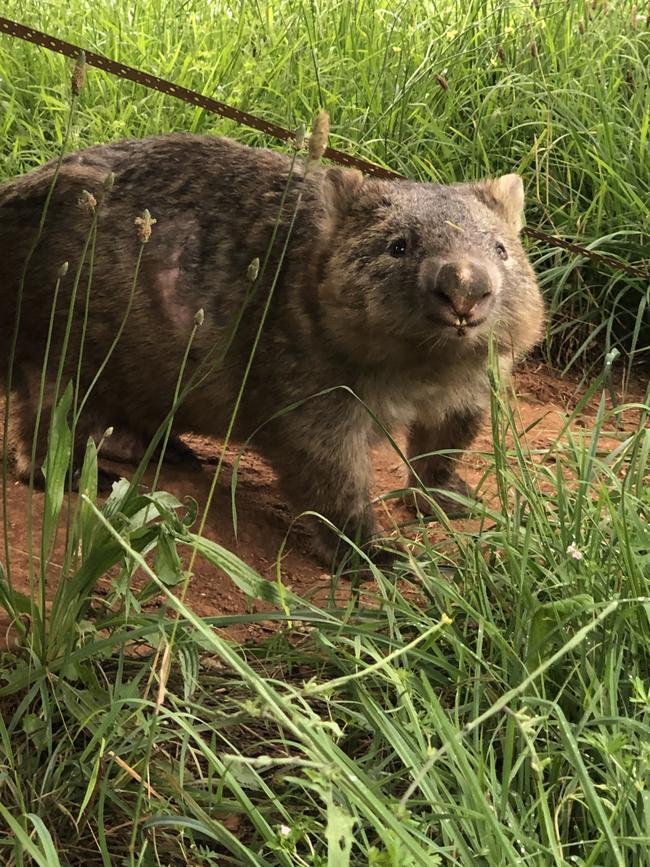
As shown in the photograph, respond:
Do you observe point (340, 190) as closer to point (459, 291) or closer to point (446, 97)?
point (459, 291)

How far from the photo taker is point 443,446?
445cm

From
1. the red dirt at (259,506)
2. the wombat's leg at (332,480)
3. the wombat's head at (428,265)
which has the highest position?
the wombat's head at (428,265)

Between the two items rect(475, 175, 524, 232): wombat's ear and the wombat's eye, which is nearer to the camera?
the wombat's eye

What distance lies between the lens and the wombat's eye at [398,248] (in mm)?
3756

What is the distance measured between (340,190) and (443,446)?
97cm

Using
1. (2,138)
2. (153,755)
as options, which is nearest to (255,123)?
(153,755)

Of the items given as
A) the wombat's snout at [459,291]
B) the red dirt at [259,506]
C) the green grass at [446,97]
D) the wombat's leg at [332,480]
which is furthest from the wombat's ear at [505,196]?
the green grass at [446,97]

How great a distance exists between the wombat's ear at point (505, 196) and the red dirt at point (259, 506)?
636 mm

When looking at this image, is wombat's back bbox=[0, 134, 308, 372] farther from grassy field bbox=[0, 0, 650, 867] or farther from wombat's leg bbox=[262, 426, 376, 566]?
grassy field bbox=[0, 0, 650, 867]

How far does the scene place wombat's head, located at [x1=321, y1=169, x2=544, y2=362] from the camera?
357cm

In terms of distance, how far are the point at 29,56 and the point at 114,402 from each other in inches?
89.4

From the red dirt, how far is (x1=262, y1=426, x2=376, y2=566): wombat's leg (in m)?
0.17

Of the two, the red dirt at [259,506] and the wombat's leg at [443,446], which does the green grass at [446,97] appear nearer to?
the red dirt at [259,506]

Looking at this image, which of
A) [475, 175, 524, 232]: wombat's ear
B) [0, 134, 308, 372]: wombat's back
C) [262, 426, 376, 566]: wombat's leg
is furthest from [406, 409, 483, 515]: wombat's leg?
[0, 134, 308, 372]: wombat's back
